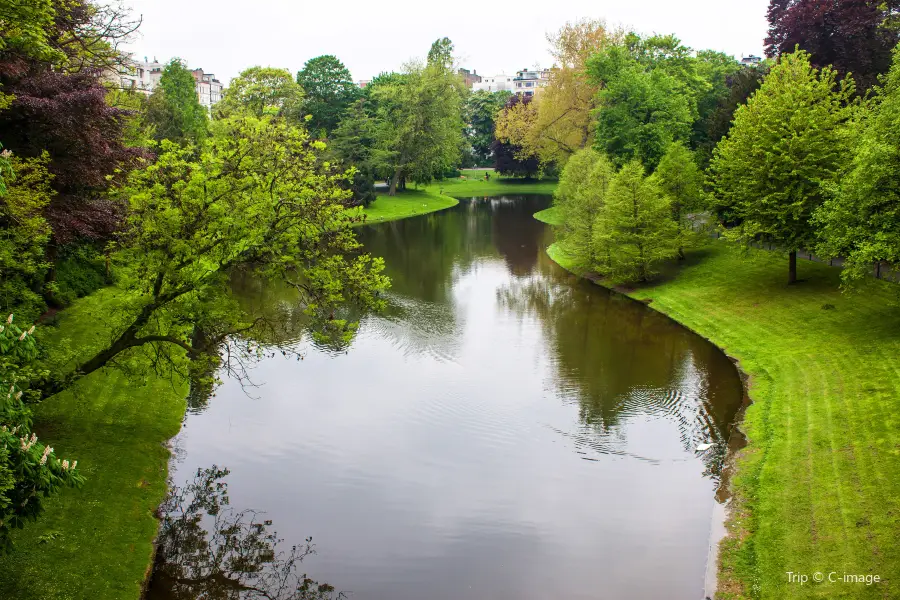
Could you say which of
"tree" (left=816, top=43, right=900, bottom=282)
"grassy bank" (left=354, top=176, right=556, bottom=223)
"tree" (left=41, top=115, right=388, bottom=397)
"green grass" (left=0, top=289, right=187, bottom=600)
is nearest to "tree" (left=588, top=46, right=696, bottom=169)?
"grassy bank" (left=354, top=176, right=556, bottom=223)

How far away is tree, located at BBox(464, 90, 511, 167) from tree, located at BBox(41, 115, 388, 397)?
378 feet

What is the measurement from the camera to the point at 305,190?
2045 centimetres

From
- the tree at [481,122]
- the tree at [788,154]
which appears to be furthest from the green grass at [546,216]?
the tree at [481,122]

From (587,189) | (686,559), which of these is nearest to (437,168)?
(587,189)

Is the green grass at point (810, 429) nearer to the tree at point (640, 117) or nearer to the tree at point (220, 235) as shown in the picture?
the tree at point (220, 235)

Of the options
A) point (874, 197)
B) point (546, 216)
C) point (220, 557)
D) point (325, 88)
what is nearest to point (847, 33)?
point (874, 197)

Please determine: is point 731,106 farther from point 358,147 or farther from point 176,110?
point 176,110

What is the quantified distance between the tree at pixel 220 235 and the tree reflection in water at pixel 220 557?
413 centimetres

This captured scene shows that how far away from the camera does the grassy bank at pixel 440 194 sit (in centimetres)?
8438

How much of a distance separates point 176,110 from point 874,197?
6147cm

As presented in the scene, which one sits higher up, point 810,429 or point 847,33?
point 847,33

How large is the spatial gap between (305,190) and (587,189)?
31736mm

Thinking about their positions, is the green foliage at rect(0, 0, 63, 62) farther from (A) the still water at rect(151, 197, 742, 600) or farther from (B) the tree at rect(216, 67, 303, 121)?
(B) the tree at rect(216, 67, 303, 121)

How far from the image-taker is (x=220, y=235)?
19.4 meters
